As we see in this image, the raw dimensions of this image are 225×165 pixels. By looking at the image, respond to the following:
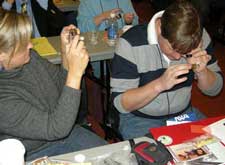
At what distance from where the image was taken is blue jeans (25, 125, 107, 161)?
1.67 metres

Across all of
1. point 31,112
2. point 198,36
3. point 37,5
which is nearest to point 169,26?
point 198,36

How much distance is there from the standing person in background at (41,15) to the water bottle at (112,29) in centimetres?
46

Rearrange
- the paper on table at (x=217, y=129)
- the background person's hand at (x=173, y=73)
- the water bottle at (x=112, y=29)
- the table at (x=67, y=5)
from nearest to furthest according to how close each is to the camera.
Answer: the paper on table at (x=217, y=129)
the background person's hand at (x=173, y=73)
the water bottle at (x=112, y=29)
the table at (x=67, y=5)

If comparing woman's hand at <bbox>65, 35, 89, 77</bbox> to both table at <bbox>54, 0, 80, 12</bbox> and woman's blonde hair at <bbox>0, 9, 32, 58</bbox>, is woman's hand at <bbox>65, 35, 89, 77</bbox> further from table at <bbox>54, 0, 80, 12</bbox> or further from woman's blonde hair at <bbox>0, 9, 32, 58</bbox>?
table at <bbox>54, 0, 80, 12</bbox>

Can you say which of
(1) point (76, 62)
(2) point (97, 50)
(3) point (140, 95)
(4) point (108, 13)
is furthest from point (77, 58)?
(4) point (108, 13)

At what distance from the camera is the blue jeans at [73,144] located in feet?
5.47

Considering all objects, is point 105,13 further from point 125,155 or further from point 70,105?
point 125,155

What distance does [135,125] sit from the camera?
73.5 inches

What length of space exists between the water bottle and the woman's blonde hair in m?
1.27

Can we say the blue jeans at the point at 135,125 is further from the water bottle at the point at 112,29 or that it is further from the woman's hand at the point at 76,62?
the water bottle at the point at 112,29

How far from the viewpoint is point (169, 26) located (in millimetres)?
1528

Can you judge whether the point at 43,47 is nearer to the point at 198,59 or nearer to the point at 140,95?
the point at 140,95

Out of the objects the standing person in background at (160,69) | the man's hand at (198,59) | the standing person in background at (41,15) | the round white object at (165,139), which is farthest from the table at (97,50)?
the round white object at (165,139)

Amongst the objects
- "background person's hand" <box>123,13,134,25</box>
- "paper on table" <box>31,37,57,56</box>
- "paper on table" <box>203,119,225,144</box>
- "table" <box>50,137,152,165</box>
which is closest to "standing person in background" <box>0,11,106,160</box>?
"table" <box>50,137,152,165</box>
